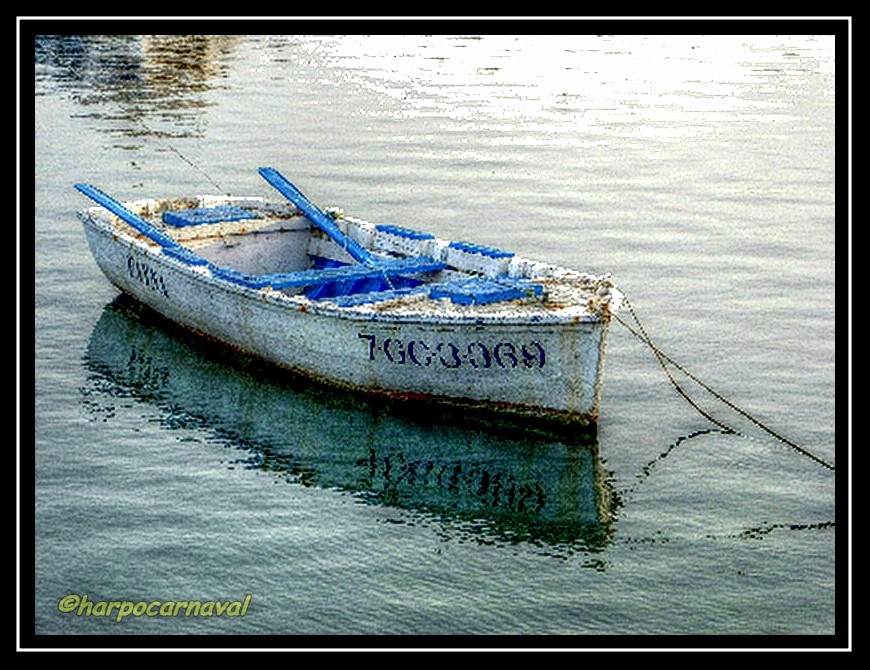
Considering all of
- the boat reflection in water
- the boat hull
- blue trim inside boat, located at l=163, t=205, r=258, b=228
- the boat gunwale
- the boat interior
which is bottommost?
the boat reflection in water

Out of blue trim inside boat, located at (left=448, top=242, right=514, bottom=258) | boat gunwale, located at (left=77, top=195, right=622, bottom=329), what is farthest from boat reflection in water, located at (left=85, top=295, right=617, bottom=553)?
blue trim inside boat, located at (left=448, top=242, right=514, bottom=258)

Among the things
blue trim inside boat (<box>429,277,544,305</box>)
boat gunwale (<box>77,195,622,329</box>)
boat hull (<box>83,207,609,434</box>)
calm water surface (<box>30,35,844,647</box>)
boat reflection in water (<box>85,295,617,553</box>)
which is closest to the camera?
calm water surface (<box>30,35,844,647</box>)

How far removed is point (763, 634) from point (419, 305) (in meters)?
6.57

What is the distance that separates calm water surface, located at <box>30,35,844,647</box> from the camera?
45.6 ft

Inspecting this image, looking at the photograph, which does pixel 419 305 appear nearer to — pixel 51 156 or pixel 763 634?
pixel 763 634

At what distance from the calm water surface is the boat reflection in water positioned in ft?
0.13

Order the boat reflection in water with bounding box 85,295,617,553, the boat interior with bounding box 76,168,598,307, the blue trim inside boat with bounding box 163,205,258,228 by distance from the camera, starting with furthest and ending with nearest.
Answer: the blue trim inside boat with bounding box 163,205,258,228 < the boat interior with bounding box 76,168,598,307 < the boat reflection in water with bounding box 85,295,617,553

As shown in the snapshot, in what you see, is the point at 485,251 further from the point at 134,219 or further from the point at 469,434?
the point at 134,219

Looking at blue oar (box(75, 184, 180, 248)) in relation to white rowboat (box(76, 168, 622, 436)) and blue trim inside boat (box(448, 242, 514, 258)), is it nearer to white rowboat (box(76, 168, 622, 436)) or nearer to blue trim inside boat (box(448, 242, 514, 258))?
white rowboat (box(76, 168, 622, 436))

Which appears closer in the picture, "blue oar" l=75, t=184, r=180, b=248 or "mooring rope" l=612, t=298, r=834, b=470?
"mooring rope" l=612, t=298, r=834, b=470

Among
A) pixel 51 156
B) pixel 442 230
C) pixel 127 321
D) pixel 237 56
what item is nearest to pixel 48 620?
pixel 127 321

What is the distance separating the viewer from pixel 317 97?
41.3m

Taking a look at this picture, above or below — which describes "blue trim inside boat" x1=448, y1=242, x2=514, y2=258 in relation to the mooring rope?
above

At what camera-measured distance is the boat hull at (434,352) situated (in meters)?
17.0
